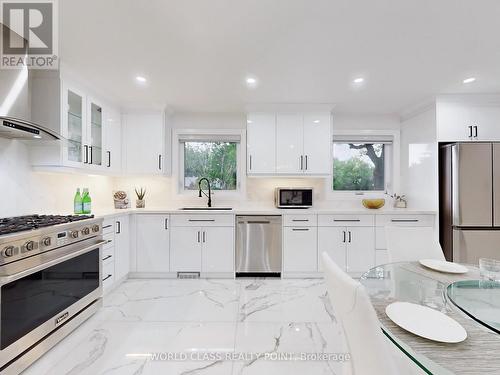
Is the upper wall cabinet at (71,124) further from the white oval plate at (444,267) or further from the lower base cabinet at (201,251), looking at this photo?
the white oval plate at (444,267)

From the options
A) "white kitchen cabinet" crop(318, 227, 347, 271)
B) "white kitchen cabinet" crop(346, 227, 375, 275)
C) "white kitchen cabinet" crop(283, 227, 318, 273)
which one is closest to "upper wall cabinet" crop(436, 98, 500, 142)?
"white kitchen cabinet" crop(346, 227, 375, 275)

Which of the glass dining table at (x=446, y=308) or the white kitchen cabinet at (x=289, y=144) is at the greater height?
the white kitchen cabinet at (x=289, y=144)

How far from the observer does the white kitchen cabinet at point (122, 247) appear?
115 inches

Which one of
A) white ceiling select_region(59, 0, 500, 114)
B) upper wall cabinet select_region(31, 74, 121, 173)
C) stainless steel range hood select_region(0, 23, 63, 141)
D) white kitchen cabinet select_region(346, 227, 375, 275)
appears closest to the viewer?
white ceiling select_region(59, 0, 500, 114)

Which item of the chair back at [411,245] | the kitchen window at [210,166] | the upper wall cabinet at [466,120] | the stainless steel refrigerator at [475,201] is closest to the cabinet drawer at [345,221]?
the stainless steel refrigerator at [475,201]

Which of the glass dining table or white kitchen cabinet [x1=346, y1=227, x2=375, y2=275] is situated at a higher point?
the glass dining table

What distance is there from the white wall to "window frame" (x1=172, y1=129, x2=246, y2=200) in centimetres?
242

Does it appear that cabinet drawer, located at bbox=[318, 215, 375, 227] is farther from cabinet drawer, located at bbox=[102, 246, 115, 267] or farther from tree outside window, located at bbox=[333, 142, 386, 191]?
cabinet drawer, located at bbox=[102, 246, 115, 267]

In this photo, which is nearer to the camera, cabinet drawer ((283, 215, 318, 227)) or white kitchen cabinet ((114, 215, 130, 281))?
white kitchen cabinet ((114, 215, 130, 281))

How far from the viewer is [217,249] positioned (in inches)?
130

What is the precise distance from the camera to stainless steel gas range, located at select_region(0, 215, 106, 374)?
1.48 m

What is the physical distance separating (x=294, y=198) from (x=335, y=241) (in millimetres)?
787

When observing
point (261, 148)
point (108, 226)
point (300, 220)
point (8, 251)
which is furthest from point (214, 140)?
point (8, 251)

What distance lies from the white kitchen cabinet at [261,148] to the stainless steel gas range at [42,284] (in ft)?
6.69
